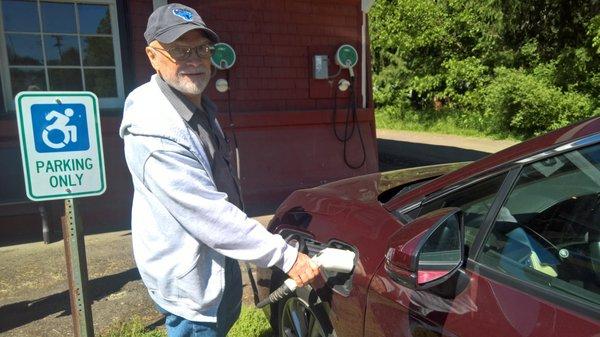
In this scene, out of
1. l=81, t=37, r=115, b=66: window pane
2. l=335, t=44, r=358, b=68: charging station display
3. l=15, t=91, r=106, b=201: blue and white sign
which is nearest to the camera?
l=15, t=91, r=106, b=201: blue and white sign

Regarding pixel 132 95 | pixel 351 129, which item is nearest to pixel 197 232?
pixel 132 95

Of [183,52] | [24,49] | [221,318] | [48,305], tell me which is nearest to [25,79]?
[24,49]

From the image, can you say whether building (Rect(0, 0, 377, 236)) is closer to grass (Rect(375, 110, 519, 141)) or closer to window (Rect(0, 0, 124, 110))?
window (Rect(0, 0, 124, 110))

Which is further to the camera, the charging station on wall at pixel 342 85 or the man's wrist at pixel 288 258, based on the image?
the charging station on wall at pixel 342 85

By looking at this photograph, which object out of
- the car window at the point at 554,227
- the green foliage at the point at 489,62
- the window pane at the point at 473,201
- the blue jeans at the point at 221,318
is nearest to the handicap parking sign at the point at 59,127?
the blue jeans at the point at 221,318

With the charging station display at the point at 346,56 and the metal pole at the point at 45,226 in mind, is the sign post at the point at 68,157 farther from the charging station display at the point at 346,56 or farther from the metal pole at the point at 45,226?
the charging station display at the point at 346,56

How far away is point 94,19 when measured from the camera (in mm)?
5992

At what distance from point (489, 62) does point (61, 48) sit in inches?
561

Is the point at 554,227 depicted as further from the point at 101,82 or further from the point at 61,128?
the point at 101,82

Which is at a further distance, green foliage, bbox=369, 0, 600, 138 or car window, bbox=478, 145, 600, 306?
green foliage, bbox=369, 0, 600, 138

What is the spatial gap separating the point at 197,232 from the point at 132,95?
0.57 m

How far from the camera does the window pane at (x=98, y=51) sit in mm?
5996

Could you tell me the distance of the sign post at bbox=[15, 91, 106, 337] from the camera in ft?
7.63

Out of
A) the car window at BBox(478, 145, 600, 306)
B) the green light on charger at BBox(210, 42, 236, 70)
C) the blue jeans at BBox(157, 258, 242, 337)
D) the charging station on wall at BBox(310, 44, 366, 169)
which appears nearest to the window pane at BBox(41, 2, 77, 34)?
the green light on charger at BBox(210, 42, 236, 70)
